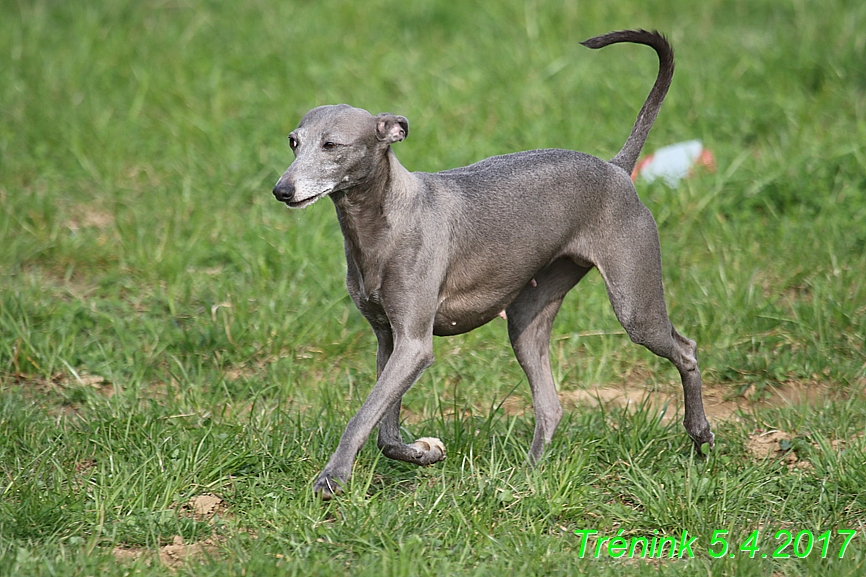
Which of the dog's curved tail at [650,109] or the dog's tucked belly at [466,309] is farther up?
the dog's curved tail at [650,109]

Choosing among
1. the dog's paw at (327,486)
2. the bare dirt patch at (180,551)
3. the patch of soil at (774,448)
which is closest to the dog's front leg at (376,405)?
the dog's paw at (327,486)

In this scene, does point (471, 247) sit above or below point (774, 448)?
above

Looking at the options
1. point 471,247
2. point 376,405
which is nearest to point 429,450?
point 376,405

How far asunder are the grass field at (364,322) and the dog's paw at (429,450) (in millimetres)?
152

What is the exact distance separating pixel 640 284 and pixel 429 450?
1.08 metres

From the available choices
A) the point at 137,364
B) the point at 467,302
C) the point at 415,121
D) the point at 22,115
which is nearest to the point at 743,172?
the point at 415,121

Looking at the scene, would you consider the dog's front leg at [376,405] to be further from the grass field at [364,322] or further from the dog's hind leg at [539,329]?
the dog's hind leg at [539,329]

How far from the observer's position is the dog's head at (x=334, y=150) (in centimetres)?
353

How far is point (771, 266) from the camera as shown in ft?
20.3

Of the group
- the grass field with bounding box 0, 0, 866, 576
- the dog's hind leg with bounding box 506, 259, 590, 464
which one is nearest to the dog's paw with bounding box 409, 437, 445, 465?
the grass field with bounding box 0, 0, 866, 576

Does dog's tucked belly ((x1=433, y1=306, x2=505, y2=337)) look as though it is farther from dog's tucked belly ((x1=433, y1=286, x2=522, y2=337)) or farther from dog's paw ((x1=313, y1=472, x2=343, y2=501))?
dog's paw ((x1=313, y1=472, x2=343, y2=501))

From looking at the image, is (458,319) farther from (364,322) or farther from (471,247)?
(364,322)

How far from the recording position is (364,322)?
230 inches

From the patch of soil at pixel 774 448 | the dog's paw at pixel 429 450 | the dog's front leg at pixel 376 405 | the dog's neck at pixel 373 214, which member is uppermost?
the dog's neck at pixel 373 214
